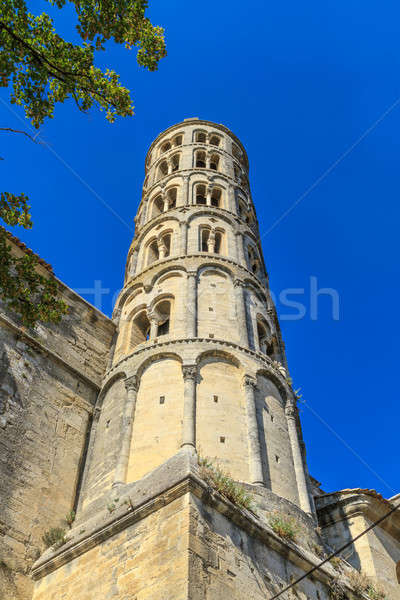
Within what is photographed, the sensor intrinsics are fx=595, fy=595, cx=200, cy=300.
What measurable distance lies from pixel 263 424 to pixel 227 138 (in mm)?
17124

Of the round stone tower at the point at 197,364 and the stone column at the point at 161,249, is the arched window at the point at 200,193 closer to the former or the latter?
the round stone tower at the point at 197,364

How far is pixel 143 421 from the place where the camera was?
13.1m

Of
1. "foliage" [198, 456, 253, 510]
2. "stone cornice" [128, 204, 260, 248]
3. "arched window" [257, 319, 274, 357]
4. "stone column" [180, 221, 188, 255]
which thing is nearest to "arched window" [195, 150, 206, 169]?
"stone cornice" [128, 204, 260, 248]

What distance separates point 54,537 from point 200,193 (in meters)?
14.6

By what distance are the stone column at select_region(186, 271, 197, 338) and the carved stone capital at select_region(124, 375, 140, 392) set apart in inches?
66.2

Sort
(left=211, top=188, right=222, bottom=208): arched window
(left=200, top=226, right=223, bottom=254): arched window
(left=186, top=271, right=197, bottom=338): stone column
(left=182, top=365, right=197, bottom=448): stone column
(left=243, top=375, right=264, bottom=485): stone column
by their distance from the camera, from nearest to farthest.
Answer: (left=243, top=375, right=264, bottom=485): stone column < (left=182, top=365, right=197, bottom=448): stone column < (left=186, top=271, right=197, bottom=338): stone column < (left=200, top=226, right=223, bottom=254): arched window < (left=211, top=188, right=222, bottom=208): arched window

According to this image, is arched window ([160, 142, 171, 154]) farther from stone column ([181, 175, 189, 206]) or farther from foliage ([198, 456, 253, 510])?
foliage ([198, 456, 253, 510])

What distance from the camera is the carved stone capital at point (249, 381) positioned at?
547 inches

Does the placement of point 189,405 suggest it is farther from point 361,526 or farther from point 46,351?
point 361,526

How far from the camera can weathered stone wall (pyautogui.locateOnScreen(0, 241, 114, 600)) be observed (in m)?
11.1

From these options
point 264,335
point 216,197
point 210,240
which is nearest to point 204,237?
point 210,240

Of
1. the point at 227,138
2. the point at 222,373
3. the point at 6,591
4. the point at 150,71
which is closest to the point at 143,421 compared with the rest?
the point at 222,373

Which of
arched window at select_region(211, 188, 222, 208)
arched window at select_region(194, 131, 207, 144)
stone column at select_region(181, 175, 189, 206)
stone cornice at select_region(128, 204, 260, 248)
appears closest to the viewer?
stone cornice at select_region(128, 204, 260, 248)

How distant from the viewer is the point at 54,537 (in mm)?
11555
